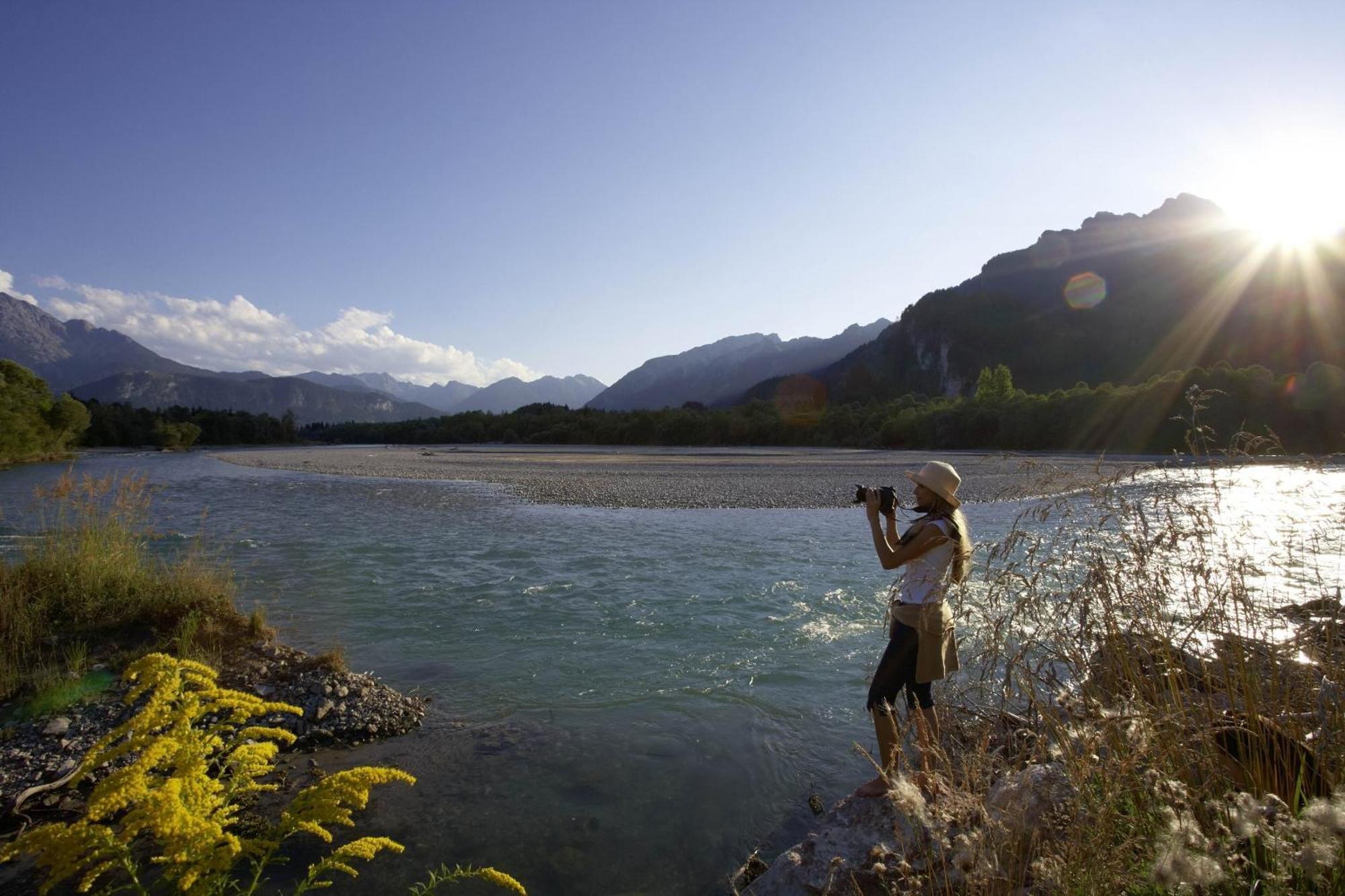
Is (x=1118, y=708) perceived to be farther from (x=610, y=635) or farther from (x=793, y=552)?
(x=793, y=552)

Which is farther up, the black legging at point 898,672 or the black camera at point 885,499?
the black camera at point 885,499

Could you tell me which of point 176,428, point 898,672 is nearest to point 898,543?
point 898,672

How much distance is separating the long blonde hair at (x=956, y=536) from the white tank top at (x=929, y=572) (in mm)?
54

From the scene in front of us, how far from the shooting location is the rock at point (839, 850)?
154 inches

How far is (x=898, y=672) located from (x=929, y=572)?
2.69 ft

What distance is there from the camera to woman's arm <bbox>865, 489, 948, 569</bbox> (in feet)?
16.7

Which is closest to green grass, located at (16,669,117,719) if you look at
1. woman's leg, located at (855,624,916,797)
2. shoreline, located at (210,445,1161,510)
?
woman's leg, located at (855,624,916,797)

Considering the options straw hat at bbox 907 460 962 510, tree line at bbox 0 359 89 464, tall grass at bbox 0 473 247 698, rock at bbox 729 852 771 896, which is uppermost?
tree line at bbox 0 359 89 464

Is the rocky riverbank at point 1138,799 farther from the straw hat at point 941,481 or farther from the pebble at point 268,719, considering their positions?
the pebble at point 268,719

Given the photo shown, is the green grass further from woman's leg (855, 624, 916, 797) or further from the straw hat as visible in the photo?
the straw hat

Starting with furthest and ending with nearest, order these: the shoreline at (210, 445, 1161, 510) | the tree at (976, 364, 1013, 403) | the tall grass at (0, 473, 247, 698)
Result: the tree at (976, 364, 1013, 403), the shoreline at (210, 445, 1161, 510), the tall grass at (0, 473, 247, 698)

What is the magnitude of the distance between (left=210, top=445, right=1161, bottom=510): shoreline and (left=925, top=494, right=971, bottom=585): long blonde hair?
Result: 0.58m

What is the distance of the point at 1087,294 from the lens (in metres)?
189

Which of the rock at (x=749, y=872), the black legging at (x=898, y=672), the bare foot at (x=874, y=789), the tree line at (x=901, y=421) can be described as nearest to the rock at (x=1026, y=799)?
the bare foot at (x=874, y=789)
